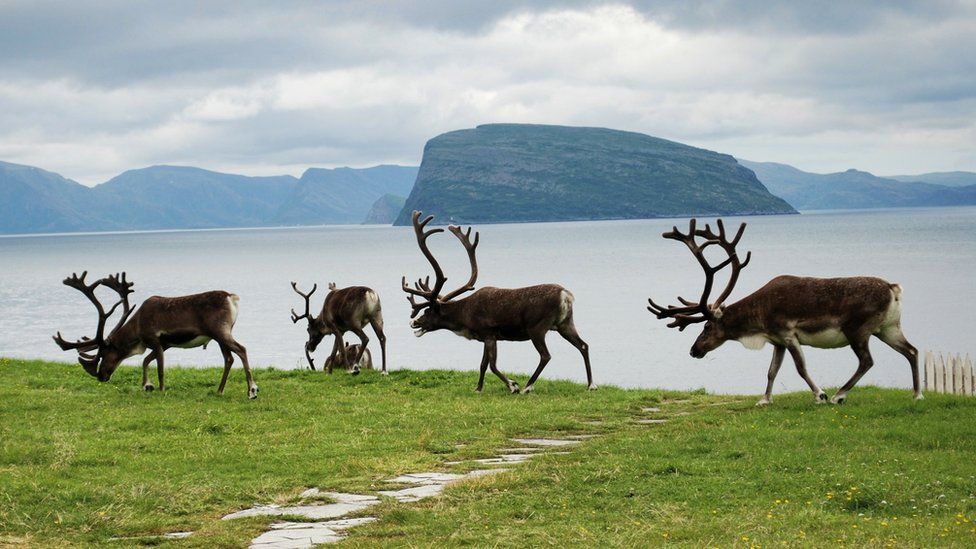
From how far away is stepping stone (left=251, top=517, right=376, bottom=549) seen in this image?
33.6 ft

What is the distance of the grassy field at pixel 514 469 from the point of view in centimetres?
1053

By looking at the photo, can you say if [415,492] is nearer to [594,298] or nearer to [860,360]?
[860,360]

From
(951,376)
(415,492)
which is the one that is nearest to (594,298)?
(951,376)

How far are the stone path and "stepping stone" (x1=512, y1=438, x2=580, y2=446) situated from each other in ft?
1.74

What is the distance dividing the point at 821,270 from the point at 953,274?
→ 13.2m

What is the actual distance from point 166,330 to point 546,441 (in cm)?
956

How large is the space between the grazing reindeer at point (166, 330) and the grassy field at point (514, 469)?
3.26ft

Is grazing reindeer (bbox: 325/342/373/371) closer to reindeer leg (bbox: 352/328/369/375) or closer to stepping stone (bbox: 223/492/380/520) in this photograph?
reindeer leg (bbox: 352/328/369/375)

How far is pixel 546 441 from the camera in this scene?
52.9 ft

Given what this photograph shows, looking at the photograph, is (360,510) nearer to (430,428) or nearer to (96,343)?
(430,428)

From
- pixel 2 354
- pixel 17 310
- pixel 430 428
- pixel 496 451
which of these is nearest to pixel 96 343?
pixel 430 428

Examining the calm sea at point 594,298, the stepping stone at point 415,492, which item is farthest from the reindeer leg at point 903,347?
the calm sea at point 594,298

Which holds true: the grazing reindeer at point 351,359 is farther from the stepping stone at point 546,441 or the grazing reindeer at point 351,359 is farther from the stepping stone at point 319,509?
the stepping stone at point 319,509

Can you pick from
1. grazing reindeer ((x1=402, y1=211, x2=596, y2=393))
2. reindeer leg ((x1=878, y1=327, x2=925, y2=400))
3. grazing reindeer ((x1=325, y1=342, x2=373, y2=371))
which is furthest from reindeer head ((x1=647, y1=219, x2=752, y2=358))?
grazing reindeer ((x1=325, y1=342, x2=373, y2=371))
